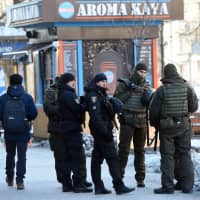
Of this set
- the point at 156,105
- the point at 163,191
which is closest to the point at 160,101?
the point at 156,105

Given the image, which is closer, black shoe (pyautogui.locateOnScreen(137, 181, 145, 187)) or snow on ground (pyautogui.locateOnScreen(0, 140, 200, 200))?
snow on ground (pyautogui.locateOnScreen(0, 140, 200, 200))

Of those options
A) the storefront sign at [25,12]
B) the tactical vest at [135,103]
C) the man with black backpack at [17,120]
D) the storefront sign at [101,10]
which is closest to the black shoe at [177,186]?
the tactical vest at [135,103]

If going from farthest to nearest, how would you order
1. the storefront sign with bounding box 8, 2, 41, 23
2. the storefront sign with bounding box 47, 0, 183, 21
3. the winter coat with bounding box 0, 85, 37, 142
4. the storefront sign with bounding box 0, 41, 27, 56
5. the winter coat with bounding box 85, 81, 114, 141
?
the storefront sign with bounding box 0, 41, 27, 56 < the storefront sign with bounding box 8, 2, 41, 23 < the storefront sign with bounding box 47, 0, 183, 21 < the winter coat with bounding box 0, 85, 37, 142 < the winter coat with bounding box 85, 81, 114, 141

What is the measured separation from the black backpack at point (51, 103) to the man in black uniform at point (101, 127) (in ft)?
2.12

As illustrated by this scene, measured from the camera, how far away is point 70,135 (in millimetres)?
10133

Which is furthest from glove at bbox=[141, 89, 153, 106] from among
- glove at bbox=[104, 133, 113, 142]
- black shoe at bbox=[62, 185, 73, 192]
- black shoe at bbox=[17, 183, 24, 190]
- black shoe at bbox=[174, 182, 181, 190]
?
black shoe at bbox=[17, 183, 24, 190]

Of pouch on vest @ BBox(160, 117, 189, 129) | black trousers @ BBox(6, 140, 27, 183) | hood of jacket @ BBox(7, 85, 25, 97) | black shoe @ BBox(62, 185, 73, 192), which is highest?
hood of jacket @ BBox(7, 85, 25, 97)

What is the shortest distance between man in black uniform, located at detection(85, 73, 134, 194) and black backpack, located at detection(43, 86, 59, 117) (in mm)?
647

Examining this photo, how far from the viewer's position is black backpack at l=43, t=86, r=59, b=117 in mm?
10355

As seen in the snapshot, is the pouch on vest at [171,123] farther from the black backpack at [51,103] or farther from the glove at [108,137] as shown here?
the black backpack at [51,103]

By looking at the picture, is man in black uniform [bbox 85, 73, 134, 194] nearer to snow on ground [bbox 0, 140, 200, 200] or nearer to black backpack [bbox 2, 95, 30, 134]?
snow on ground [bbox 0, 140, 200, 200]

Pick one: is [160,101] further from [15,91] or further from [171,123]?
[15,91]

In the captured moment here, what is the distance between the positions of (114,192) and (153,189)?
0.57 m

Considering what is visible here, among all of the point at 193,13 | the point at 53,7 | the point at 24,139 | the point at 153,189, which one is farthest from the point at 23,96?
the point at 193,13
